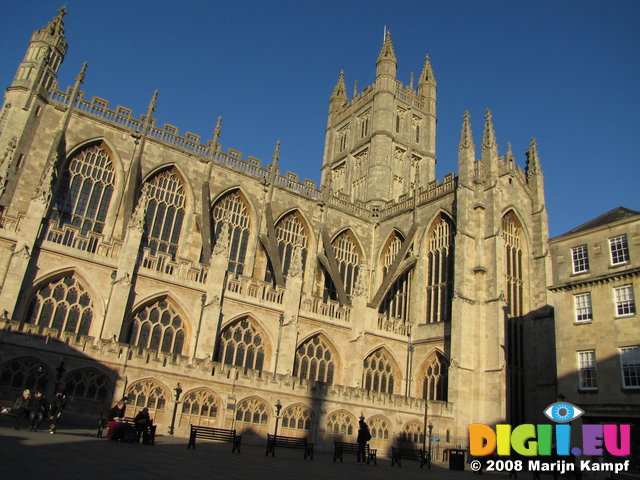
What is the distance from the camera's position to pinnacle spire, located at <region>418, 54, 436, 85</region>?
5188cm

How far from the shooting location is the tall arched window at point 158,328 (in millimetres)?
23203

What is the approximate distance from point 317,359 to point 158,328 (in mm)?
8688

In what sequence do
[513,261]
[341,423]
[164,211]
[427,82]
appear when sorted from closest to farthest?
1. [341,423]
2. [164,211]
3. [513,261]
4. [427,82]

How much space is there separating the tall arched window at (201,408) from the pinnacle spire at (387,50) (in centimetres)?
3755

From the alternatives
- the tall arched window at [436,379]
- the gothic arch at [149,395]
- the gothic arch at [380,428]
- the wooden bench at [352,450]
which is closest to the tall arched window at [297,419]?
the wooden bench at [352,450]

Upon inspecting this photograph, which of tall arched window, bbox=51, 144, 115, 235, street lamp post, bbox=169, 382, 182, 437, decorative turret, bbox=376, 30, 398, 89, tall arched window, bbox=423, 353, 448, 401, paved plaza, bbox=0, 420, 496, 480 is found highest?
decorative turret, bbox=376, 30, 398, 89

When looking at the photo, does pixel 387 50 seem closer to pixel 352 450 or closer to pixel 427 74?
pixel 427 74

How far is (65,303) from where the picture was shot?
21.9m

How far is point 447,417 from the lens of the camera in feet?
83.3

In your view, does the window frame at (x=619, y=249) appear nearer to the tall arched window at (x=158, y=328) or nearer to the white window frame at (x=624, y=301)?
the white window frame at (x=624, y=301)

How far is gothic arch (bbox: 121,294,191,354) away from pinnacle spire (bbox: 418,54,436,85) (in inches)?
1482

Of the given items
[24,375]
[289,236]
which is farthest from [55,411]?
[289,236]

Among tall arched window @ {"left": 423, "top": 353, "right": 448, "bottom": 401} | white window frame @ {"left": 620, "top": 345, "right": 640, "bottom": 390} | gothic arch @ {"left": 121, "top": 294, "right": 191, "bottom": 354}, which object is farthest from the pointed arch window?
white window frame @ {"left": 620, "top": 345, "right": 640, "bottom": 390}

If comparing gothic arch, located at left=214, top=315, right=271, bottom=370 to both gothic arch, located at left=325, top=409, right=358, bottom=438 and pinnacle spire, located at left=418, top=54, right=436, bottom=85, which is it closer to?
gothic arch, located at left=325, top=409, right=358, bottom=438
